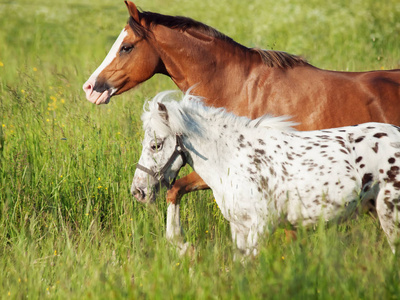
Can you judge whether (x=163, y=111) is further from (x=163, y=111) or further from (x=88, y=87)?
(x=88, y=87)

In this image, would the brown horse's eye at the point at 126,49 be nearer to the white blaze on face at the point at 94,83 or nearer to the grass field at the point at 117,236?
the white blaze on face at the point at 94,83

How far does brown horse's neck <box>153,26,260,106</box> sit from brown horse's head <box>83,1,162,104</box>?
12 centimetres

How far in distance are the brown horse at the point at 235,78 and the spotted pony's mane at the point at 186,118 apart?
855 mm

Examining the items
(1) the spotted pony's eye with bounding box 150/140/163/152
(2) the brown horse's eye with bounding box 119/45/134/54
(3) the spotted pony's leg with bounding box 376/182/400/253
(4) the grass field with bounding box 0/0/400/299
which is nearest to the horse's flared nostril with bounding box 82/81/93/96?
(2) the brown horse's eye with bounding box 119/45/134/54

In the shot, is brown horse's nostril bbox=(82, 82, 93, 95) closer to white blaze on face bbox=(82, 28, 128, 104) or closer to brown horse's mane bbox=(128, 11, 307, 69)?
white blaze on face bbox=(82, 28, 128, 104)

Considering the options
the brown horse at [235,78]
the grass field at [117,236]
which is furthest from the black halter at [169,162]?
the brown horse at [235,78]

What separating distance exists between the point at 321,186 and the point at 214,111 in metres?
0.99

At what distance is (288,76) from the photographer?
532 cm

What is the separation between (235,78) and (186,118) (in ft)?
4.36

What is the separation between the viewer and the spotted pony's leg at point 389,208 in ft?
13.1

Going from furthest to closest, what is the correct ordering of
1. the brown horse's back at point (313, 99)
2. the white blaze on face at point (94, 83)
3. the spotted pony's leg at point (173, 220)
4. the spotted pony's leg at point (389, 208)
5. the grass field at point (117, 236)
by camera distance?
the white blaze on face at point (94, 83)
the brown horse's back at point (313, 99)
the spotted pony's leg at point (173, 220)
the spotted pony's leg at point (389, 208)
the grass field at point (117, 236)

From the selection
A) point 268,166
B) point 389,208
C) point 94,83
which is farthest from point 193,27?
point 389,208

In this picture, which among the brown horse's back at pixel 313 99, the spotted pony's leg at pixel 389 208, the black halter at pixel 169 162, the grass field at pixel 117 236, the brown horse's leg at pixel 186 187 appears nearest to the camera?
the grass field at pixel 117 236

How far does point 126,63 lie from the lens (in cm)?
531
